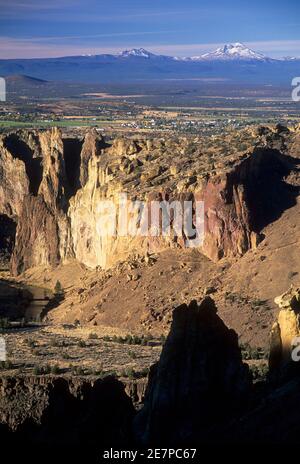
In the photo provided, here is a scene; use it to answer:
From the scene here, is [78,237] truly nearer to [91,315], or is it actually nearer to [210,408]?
[91,315]

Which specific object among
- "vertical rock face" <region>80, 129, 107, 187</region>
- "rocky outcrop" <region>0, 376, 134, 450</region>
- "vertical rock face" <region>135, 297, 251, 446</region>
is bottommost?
"rocky outcrop" <region>0, 376, 134, 450</region>

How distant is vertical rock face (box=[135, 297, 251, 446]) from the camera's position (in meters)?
32.5

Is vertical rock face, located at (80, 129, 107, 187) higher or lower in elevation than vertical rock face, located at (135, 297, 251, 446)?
higher

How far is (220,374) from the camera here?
33938 mm

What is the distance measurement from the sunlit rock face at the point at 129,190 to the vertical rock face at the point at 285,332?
21618 mm

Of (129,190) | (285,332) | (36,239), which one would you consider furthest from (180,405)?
(36,239)

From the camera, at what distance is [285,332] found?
36.0 meters

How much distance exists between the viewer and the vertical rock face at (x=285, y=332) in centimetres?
3544

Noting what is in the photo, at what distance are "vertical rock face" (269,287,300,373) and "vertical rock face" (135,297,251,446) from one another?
5.41 ft

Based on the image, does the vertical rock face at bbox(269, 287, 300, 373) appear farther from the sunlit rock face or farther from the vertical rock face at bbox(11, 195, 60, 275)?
the vertical rock face at bbox(11, 195, 60, 275)

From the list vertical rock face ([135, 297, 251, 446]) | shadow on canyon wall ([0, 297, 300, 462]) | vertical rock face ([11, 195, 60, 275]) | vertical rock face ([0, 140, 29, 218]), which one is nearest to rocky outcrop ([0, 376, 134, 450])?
shadow on canyon wall ([0, 297, 300, 462])

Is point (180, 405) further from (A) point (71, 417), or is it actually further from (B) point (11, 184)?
(B) point (11, 184)

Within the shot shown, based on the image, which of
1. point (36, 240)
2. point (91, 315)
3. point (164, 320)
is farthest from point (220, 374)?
point (36, 240)

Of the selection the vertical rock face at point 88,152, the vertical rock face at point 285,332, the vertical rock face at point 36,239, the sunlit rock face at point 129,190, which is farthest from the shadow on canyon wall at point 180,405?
the vertical rock face at point 88,152
